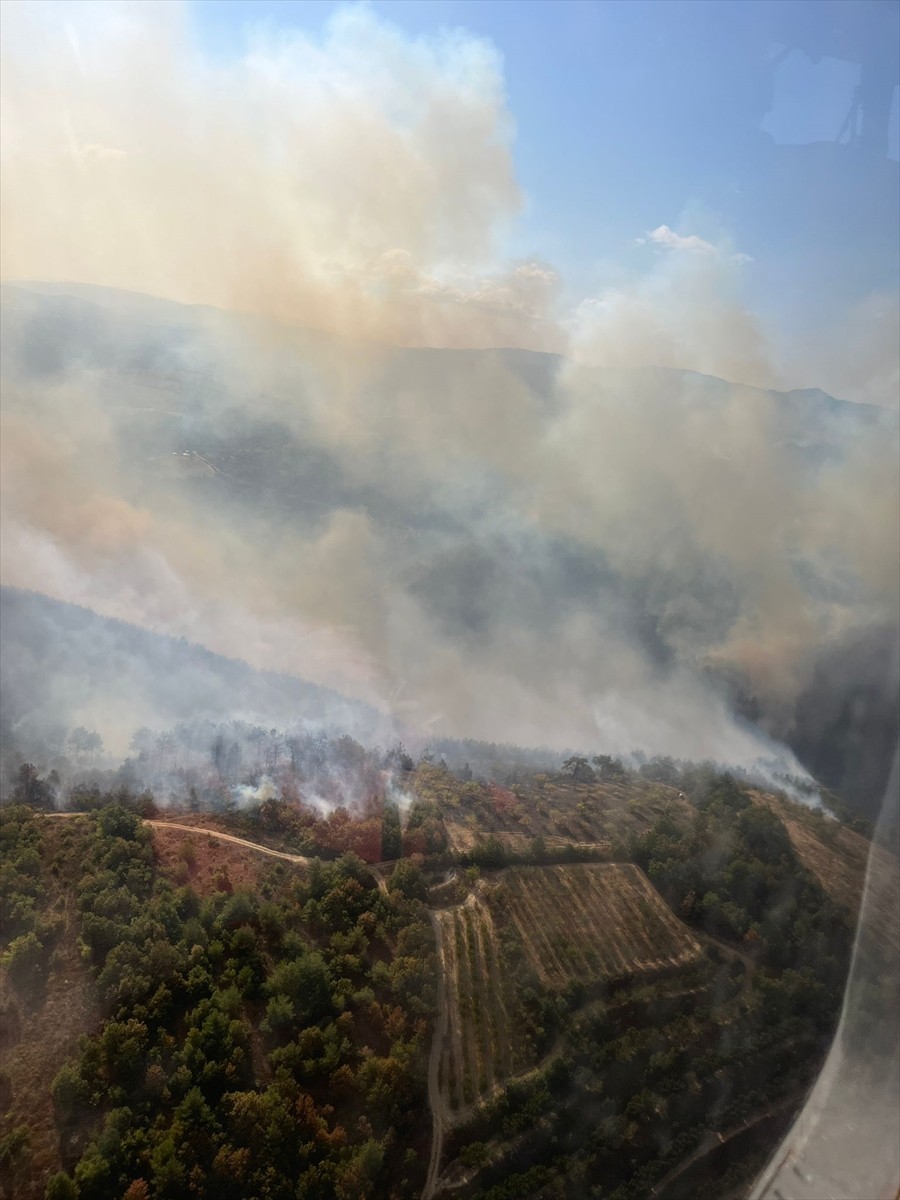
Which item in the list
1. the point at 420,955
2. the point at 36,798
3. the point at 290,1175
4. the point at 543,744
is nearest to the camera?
the point at 290,1175

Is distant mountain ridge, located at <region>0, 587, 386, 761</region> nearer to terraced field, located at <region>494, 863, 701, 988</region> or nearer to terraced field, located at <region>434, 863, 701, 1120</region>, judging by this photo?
terraced field, located at <region>494, 863, 701, 988</region>

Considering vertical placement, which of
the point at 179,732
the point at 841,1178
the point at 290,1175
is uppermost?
the point at 179,732

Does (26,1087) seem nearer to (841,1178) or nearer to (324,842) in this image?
(324,842)

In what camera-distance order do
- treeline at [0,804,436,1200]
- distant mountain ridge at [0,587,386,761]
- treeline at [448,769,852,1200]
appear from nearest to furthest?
treeline at [0,804,436,1200] → treeline at [448,769,852,1200] → distant mountain ridge at [0,587,386,761]

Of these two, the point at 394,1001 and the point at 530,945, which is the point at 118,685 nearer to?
the point at 394,1001

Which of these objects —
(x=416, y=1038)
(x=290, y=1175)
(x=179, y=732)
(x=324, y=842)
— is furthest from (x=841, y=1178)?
(x=179, y=732)

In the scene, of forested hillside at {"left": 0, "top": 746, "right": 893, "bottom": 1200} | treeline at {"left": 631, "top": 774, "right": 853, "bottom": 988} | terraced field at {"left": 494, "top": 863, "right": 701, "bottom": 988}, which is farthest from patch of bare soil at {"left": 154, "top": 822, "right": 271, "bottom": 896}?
treeline at {"left": 631, "top": 774, "right": 853, "bottom": 988}

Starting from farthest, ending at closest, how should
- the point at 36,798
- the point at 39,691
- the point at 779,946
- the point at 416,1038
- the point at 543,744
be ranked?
1. the point at 543,744
2. the point at 39,691
3. the point at 36,798
4. the point at 779,946
5. the point at 416,1038
